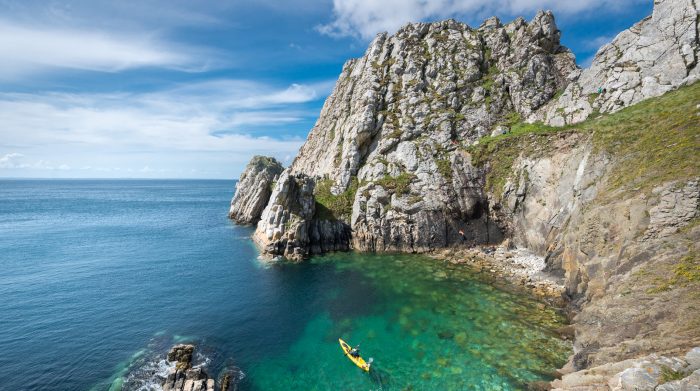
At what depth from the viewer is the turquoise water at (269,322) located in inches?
1136

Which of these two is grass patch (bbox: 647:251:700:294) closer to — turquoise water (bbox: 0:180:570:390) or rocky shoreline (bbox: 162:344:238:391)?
turquoise water (bbox: 0:180:570:390)


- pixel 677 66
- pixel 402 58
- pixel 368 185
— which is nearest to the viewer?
pixel 677 66

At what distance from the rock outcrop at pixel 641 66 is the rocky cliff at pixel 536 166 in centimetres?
22

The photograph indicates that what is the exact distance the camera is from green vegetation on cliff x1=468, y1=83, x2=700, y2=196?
1305 inches

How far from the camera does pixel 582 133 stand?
53.6 meters

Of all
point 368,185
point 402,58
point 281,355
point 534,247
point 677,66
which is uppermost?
point 402,58

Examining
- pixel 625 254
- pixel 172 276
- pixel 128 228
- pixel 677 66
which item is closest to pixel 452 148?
pixel 677 66

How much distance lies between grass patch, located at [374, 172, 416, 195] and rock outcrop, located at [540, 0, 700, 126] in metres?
30.7

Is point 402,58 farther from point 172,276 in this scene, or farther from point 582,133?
point 172,276

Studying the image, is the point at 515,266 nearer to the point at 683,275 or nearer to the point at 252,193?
the point at 683,275

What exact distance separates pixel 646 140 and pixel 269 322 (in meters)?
51.9

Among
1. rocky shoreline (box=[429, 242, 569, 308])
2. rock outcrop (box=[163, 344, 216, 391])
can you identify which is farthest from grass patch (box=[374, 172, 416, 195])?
rock outcrop (box=[163, 344, 216, 391])

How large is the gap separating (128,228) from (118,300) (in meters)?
61.5

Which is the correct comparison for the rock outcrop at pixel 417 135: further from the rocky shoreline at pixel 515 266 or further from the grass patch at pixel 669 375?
the grass patch at pixel 669 375
